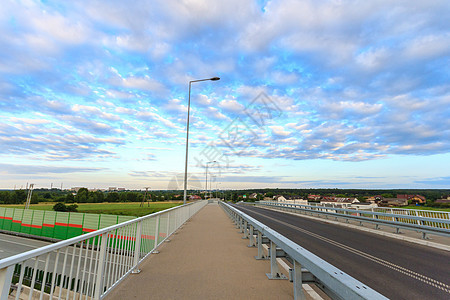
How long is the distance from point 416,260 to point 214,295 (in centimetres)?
656

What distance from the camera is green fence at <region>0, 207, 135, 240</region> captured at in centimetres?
3151

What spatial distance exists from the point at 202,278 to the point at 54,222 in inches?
1675

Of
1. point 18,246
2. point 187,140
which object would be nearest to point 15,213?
point 18,246

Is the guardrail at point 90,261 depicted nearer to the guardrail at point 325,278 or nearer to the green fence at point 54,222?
the guardrail at point 325,278

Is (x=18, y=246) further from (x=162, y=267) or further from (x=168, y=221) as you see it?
(x=162, y=267)

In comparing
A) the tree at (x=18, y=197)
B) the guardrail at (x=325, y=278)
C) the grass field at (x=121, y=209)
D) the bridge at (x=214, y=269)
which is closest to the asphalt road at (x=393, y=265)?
the bridge at (x=214, y=269)

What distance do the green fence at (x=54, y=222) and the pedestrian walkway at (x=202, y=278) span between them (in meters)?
24.8

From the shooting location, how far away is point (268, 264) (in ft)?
17.6

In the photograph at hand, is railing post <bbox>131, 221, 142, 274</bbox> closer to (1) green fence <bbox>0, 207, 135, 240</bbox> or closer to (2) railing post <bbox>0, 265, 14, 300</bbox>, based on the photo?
(2) railing post <bbox>0, 265, 14, 300</bbox>

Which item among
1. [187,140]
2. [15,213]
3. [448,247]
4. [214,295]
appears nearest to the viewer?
[214,295]

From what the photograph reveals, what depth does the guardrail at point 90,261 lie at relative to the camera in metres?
2.17

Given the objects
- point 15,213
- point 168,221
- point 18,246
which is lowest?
point 18,246

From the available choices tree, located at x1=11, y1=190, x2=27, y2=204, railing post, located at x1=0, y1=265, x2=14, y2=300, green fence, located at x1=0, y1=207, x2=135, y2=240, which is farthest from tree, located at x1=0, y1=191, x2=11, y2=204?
railing post, located at x1=0, y1=265, x2=14, y2=300

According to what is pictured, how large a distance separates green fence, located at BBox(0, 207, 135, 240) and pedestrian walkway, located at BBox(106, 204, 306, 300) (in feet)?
81.2
